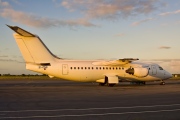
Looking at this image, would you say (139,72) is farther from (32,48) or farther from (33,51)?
(32,48)

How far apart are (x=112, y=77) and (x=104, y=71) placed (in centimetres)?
133

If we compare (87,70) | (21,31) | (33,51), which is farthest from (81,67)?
(21,31)

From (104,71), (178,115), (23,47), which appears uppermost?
(23,47)

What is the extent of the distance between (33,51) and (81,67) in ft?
20.3

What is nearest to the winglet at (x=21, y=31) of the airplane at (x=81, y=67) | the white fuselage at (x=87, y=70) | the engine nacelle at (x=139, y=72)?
the airplane at (x=81, y=67)

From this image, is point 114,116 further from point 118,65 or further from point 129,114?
point 118,65

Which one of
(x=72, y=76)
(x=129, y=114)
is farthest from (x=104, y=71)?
(x=129, y=114)

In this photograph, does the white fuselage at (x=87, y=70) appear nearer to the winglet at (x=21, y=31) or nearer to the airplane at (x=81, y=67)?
the airplane at (x=81, y=67)

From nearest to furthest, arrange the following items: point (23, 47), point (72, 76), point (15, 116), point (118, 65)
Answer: point (15, 116) → point (23, 47) → point (72, 76) → point (118, 65)

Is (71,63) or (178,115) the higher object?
(71,63)

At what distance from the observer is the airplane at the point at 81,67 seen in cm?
2917

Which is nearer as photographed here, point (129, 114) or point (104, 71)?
point (129, 114)

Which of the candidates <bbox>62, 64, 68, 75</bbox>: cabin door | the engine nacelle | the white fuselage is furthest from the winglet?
the engine nacelle

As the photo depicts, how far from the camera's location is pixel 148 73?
3412cm
